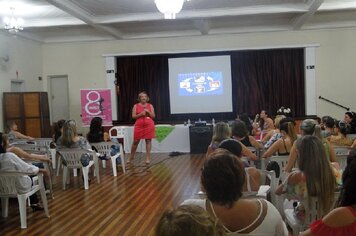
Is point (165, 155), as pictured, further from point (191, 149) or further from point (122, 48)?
point (122, 48)

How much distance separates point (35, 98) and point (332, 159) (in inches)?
295

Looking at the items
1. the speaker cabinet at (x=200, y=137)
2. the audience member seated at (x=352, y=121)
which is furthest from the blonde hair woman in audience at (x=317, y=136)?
the speaker cabinet at (x=200, y=137)

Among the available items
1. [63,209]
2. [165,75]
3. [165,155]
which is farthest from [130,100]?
[63,209]

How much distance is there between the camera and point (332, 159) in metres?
4.08

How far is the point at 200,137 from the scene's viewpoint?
9.64 m

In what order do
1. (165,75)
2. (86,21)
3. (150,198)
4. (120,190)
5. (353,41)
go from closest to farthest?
1. (150,198)
2. (120,190)
3. (86,21)
4. (353,41)
5. (165,75)

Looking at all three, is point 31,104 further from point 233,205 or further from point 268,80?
point 233,205

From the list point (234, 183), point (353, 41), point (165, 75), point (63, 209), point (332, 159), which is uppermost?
point (353, 41)

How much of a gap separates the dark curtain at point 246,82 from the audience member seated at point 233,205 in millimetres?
9310

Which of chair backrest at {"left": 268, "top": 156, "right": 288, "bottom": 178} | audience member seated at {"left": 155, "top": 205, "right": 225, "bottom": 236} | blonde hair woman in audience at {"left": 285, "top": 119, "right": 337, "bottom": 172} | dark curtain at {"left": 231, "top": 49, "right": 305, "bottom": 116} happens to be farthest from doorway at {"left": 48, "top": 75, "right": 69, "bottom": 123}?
audience member seated at {"left": 155, "top": 205, "right": 225, "bottom": 236}

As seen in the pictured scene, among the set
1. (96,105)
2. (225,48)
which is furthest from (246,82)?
(96,105)

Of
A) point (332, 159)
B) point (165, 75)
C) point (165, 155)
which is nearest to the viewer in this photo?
point (332, 159)

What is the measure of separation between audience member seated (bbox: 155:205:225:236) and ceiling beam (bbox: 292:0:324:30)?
24.4 feet

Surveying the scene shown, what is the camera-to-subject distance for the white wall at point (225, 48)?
34.8ft
